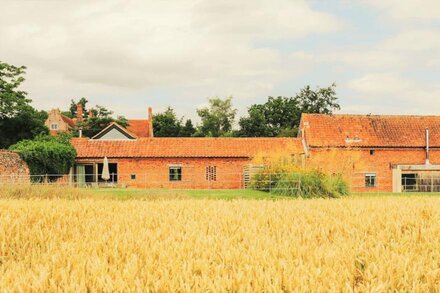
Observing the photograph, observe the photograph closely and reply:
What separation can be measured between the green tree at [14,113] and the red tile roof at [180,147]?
14.8ft

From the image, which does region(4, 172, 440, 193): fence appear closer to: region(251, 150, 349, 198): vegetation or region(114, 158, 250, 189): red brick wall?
region(114, 158, 250, 189): red brick wall

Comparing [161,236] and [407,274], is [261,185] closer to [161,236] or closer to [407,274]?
[161,236]

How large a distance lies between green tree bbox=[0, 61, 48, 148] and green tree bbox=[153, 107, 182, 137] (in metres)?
20.5

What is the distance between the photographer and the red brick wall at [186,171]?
37594 millimetres

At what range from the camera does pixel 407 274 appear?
417 centimetres

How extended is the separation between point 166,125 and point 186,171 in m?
23.9

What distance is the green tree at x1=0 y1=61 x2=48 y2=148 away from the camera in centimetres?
4016

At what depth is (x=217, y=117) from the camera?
6850 cm

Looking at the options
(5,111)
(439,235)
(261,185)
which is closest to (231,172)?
(261,185)

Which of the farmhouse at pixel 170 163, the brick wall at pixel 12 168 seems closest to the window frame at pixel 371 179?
the farmhouse at pixel 170 163

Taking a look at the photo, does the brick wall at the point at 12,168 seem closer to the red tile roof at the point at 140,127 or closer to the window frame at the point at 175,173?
the window frame at the point at 175,173

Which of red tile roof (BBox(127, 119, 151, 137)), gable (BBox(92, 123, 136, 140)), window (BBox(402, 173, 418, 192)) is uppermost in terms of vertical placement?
red tile roof (BBox(127, 119, 151, 137))

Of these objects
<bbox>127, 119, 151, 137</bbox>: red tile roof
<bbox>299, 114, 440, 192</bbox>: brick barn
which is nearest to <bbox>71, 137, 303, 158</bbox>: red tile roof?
<bbox>299, 114, 440, 192</bbox>: brick barn

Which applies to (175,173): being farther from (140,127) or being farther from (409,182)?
(140,127)
